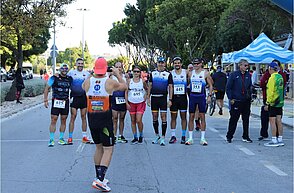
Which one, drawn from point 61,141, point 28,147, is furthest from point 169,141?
point 28,147

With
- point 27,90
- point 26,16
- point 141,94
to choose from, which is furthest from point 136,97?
point 27,90

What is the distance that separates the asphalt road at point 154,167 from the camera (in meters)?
6.82

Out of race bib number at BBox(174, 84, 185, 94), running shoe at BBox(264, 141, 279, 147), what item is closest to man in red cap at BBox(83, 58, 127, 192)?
race bib number at BBox(174, 84, 185, 94)

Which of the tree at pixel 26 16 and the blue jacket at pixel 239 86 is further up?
the tree at pixel 26 16

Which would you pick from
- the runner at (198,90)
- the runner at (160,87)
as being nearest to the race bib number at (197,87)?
the runner at (198,90)

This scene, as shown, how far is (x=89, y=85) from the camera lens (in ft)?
22.3

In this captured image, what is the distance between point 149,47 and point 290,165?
181ft

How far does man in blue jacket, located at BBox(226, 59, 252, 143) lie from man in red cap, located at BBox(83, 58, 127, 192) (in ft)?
16.5

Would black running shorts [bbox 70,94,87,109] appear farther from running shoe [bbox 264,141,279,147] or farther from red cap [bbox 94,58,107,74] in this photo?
running shoe [bbox 264,141,279,147]

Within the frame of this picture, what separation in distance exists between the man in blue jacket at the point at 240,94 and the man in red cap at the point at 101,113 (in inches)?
198

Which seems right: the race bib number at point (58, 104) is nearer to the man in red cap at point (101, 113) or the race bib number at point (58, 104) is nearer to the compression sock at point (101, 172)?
the man in red cap at point (101, 113)

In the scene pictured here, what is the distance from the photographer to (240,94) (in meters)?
11.1

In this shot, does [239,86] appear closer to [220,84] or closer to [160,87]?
[160,87]

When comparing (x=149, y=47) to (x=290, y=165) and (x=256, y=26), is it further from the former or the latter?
(x=290, y=165)
